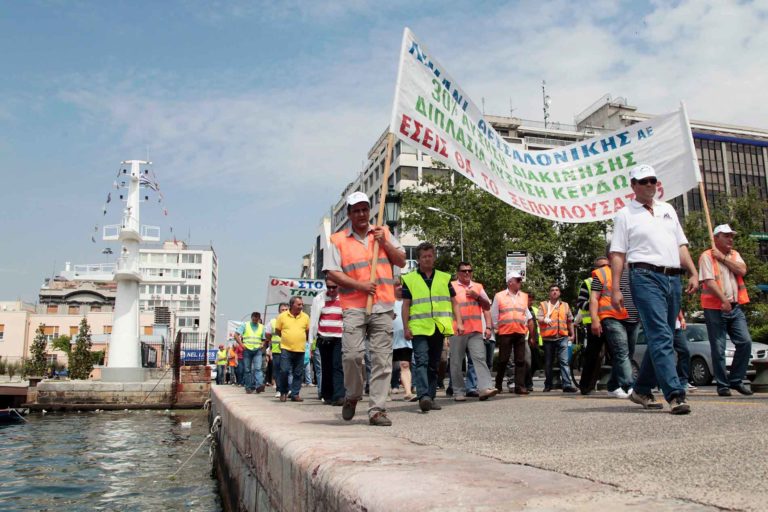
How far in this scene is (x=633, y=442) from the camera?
4016 mm

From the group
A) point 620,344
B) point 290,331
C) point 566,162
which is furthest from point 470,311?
point 290,331

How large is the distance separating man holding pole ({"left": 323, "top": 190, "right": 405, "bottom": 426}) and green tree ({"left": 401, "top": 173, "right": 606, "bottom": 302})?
32425 millimetres

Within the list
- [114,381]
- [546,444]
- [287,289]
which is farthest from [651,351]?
[114,381]

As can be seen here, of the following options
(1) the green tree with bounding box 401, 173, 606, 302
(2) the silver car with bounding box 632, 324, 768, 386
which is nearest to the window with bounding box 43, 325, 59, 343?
(1) the green tree with bounding box 401, 173, 606, 302

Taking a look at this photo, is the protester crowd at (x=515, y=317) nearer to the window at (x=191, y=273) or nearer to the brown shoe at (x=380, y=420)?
the brown shoe at (x=380, y=420)

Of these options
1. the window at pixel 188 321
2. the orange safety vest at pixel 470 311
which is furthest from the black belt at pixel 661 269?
the window at pixel 188 321

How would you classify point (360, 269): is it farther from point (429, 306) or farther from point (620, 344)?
point (620, 344)

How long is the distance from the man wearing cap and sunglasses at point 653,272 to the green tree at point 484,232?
105 feet

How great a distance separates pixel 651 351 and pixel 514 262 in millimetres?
15041

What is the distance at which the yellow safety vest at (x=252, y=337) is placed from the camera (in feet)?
51.9

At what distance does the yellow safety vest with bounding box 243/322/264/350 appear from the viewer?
15805 mm

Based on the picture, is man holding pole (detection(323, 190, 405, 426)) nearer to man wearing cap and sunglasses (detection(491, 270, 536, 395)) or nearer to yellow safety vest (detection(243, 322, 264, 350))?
man wearing cap and sunglasses (detection(491, 270, 536, 395))

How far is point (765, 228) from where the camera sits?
67.9 metres

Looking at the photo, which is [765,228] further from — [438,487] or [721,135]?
[438,487]
